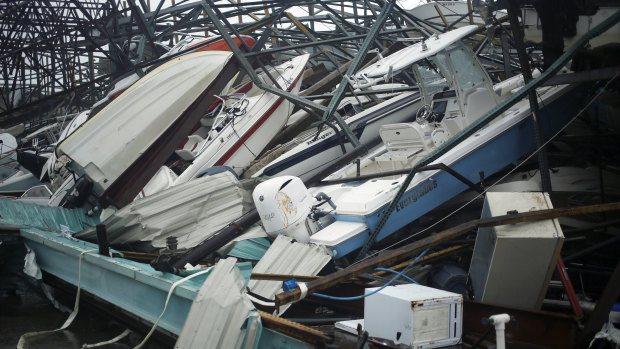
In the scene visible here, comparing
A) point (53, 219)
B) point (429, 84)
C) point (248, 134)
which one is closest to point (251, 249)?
point (248, 134)

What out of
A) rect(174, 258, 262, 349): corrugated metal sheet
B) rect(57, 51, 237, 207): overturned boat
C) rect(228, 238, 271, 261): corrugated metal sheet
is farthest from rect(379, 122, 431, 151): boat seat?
rect(174, 258, 262, 349): corrugated metal sheet

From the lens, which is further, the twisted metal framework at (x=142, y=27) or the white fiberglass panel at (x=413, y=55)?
the twisted metal framework at (x=142, y=27)

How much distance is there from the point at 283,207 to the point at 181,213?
1.83 meters

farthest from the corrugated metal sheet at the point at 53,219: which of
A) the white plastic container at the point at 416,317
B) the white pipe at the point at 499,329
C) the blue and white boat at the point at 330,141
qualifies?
the white pipe at the point at 499,329

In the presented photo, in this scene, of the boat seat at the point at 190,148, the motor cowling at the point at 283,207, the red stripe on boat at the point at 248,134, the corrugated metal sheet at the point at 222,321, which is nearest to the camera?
the corrugated metal sheet at the point at 222,321

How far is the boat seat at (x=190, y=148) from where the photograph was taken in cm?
823

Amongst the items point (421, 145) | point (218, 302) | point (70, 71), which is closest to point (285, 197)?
point (218, 302)

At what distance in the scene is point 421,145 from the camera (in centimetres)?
654

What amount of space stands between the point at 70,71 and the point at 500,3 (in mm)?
16457

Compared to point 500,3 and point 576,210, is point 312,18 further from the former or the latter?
point 576,210

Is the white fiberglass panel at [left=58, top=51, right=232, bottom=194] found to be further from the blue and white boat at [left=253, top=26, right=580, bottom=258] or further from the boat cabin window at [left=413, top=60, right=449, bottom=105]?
the boat cabin window at [left=413, top=60, right=449, bottom=105]

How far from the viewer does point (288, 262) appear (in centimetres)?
479

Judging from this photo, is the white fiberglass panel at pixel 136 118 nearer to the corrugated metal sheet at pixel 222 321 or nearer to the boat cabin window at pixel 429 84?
the boat cabin window at pixel 429 84

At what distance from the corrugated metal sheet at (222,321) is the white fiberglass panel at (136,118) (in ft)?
14.1
